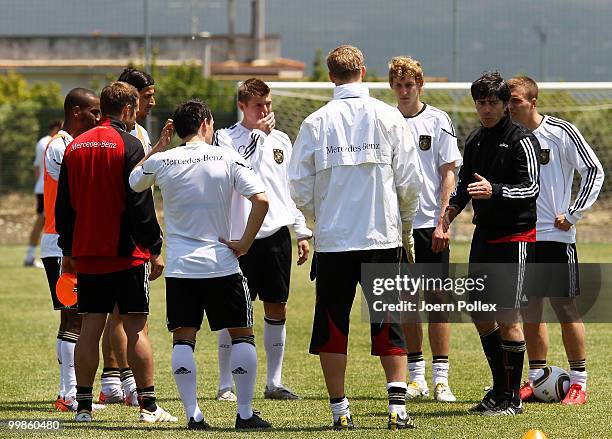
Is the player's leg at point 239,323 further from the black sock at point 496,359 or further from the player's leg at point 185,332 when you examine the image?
the black sock at point 496,359

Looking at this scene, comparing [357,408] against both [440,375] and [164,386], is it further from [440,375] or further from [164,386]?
[164,386]

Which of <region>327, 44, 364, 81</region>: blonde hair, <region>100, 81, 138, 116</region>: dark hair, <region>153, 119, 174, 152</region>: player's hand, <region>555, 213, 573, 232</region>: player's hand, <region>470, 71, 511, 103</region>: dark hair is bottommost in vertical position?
<region>555, 213, 573, 232</region>: player's hand

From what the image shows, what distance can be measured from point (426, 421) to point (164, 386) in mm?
2638

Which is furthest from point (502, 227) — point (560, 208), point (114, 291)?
point (114, 291)

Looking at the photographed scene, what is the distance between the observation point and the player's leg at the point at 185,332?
Answer: 6.84m

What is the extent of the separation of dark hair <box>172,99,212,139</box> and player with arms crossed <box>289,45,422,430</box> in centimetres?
63

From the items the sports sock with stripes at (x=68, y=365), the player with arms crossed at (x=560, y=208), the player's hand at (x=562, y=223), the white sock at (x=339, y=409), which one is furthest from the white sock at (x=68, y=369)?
the player's hand at (x=562, y=223)

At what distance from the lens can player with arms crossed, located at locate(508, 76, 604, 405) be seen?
8.17m

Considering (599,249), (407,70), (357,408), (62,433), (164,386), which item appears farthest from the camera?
(599,249)

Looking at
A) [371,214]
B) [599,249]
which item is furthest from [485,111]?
[599,249]

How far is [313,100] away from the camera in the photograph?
25.2 meters

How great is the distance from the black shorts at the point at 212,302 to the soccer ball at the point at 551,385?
2.45m

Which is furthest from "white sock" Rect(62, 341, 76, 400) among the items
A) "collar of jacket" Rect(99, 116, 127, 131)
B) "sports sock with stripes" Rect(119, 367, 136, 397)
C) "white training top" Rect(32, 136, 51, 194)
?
"white training top" Rect(32, 136, 51, 194)

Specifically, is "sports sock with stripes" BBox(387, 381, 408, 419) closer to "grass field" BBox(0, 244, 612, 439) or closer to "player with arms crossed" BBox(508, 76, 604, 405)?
"grass field" BBox(0, 244, 612, 439)
